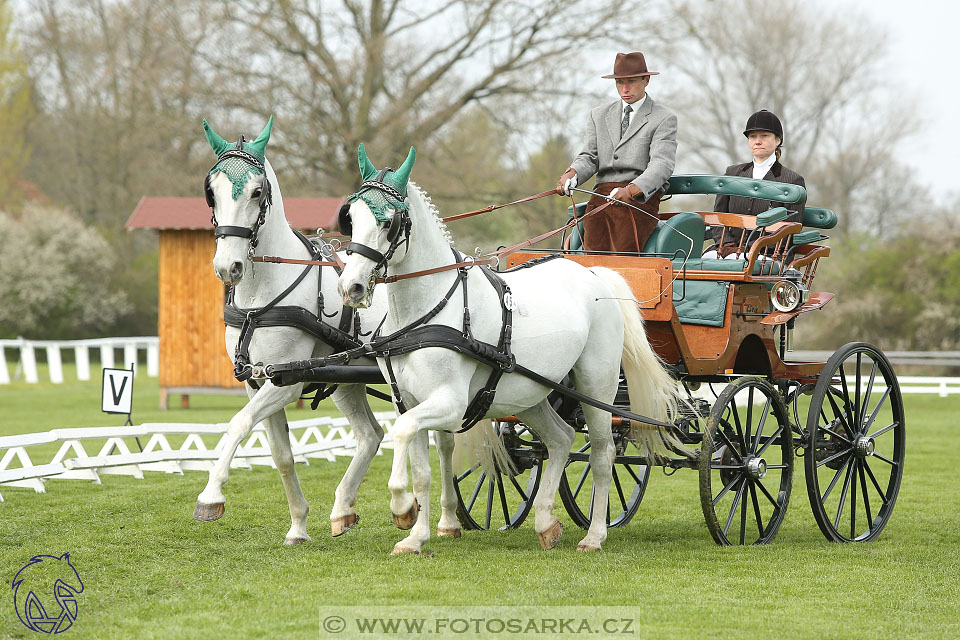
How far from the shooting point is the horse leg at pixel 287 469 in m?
6.26

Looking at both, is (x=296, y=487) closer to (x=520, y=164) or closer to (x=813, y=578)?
(x=813, y=578)

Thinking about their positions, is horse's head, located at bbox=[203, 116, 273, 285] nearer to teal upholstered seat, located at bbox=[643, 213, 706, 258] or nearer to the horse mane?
the horse mane

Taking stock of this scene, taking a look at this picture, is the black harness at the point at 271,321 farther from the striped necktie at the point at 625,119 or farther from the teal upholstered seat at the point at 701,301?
the striped necktie at the point at 625,119

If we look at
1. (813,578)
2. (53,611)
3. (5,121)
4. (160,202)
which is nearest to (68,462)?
(53,611)

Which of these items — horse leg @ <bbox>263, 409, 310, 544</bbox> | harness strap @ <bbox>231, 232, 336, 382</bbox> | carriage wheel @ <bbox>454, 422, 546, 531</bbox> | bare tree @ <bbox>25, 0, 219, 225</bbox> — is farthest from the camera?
bare tree @ <bbox>25, 0, 219, 225</bbox>

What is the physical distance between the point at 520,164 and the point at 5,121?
17.7 meters

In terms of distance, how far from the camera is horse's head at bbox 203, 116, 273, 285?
5492 mm

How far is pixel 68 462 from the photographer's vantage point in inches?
342

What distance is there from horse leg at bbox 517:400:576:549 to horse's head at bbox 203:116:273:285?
1951 millimetres

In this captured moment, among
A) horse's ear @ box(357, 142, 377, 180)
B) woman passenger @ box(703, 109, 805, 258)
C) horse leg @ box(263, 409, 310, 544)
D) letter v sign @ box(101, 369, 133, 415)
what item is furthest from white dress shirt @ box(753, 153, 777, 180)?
letter v sign @ box(101, 369, 133, 415)

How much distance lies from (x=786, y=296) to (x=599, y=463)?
64.1 inches

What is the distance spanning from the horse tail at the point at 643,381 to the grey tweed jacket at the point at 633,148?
2.24ft

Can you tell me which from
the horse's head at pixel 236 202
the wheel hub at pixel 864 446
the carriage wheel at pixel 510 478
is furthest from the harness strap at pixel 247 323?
the wheel hub at pixel 864 446

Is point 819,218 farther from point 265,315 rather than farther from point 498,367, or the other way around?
point 265,315
